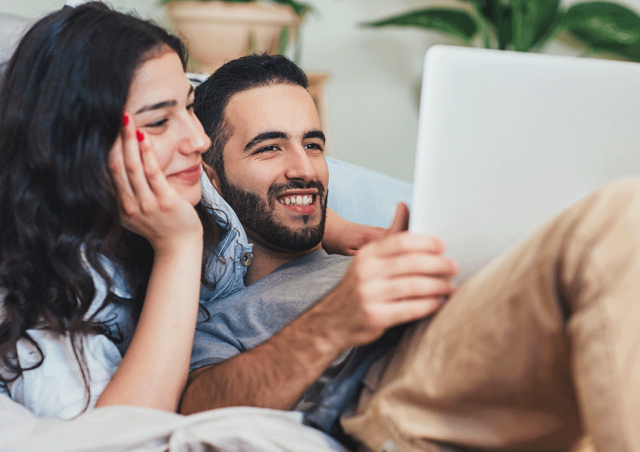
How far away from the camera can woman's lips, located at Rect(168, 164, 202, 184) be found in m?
0.95

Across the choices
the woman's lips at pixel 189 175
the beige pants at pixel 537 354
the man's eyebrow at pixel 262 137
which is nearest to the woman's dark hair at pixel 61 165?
the woman's lips at pixel 189 175

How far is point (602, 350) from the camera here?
0.44 metres

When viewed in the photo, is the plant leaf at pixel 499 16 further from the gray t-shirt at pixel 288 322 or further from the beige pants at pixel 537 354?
the beige pants at pixel 537 354

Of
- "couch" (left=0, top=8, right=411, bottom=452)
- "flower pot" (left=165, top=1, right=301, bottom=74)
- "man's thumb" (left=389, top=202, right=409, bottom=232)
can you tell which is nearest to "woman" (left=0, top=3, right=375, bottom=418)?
"couch" (left=0, top=8, right=411, bottom=452)

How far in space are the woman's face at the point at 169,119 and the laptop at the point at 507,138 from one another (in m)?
0.50

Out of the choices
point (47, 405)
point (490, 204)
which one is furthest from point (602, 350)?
point (47, 405)

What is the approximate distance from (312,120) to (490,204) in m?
0.84

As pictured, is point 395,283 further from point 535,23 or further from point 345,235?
point 535,23

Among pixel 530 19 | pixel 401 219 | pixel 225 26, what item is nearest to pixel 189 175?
pixel 401 219

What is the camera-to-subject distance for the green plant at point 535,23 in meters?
2.08

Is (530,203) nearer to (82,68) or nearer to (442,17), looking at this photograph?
(82,68)

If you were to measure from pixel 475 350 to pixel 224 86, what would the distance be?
1041 mm

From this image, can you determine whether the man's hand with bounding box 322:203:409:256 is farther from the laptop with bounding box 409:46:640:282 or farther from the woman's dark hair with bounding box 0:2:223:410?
the laptop with bounding box 409:46:640:282

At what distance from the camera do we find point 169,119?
930 millimetres
